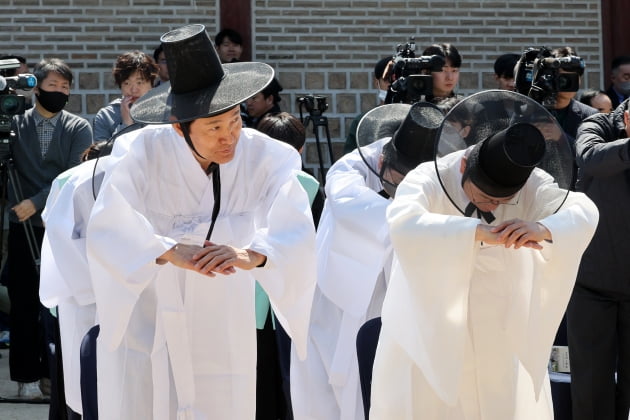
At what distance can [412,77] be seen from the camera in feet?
20.6

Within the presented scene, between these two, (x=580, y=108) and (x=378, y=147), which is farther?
(x=580, y=108)

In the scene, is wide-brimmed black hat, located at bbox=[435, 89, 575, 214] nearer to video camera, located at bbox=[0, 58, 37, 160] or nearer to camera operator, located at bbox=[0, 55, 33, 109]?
video camera, located at bbox=[0, 58, 37, 160]

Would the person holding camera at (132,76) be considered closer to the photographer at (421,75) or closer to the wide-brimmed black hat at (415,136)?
the photographer at (421,75)

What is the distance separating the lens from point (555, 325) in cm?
430

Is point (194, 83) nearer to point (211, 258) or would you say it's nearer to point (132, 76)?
point (211, 258)

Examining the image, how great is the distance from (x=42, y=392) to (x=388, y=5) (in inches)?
165

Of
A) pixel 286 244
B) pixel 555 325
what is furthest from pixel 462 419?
pixel 286 244

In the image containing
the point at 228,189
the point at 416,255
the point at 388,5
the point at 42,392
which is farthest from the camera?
the point at 388,5

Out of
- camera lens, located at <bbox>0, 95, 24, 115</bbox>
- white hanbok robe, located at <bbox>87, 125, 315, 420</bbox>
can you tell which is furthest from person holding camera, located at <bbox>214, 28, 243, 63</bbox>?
white hanbok robe, located at <bbox>87, 125, 315, 420</bbox>

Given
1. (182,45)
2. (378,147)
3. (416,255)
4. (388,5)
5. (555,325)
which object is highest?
(388,5)

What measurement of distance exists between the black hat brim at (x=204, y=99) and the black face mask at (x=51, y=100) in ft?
9.60

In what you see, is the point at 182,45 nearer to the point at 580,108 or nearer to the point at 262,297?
the point at 262,297

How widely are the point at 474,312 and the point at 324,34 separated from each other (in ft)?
18.4

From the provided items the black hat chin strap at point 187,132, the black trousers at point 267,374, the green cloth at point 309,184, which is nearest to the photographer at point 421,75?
the green cloth at point 309,184
